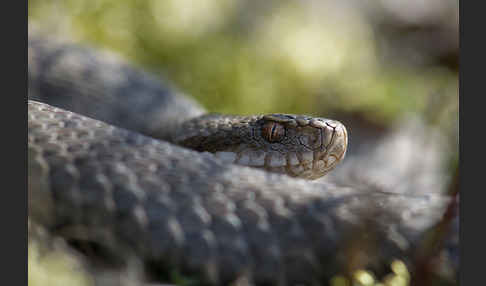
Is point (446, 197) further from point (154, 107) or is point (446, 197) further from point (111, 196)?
point (154, 107)

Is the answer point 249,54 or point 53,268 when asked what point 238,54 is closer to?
point 249,54

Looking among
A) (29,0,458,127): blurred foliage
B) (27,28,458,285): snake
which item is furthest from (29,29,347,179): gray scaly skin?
(29,0,458,127): blurred foliage

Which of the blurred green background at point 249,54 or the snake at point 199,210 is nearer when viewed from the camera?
the snake at point 199,210

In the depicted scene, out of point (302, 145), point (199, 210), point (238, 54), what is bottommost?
point (199, 210)

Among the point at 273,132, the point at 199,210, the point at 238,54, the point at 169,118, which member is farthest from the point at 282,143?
the point at 238,54

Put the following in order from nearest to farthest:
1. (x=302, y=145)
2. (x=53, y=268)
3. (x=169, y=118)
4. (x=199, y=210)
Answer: (x=53, y=268) → (x=199, y=210) → (x=302, y=145) → (x=169, y=118)

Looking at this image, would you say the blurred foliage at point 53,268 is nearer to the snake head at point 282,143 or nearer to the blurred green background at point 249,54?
the snake head at point 282,143

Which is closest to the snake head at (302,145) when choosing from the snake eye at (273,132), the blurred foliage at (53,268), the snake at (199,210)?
the snake eye at (273,132)
